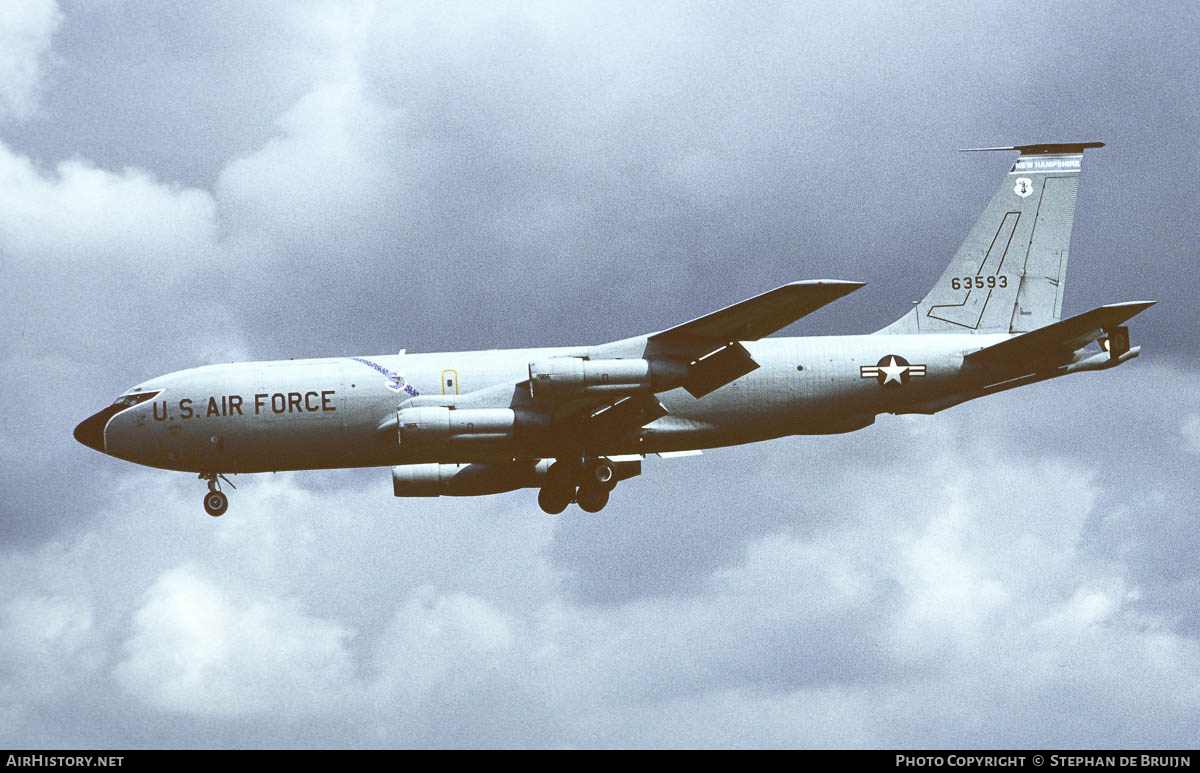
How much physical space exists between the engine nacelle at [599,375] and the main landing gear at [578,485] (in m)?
5.61

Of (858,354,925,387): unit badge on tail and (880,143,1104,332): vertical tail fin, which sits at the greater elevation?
(880,143,1104,332): vertical tail fin

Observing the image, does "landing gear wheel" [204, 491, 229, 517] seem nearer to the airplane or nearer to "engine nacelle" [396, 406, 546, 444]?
the airplane

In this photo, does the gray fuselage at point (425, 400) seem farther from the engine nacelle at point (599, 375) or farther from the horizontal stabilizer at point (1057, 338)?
the engine nacelle at point (599, 375)

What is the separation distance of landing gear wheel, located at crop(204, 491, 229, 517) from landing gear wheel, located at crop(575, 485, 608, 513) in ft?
35.7

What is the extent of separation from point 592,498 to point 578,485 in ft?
2.04

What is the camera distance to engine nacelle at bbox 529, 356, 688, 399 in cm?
4528

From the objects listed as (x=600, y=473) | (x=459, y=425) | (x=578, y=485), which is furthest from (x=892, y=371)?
(x=459, y=425)

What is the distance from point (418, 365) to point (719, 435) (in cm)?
919

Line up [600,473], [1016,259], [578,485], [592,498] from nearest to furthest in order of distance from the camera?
[600,473], [592,498], [578,485], [1016,259]

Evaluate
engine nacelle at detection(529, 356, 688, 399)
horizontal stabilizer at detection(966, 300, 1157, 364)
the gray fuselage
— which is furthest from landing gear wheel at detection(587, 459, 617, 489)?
horizontal stabilizer at detection(966, 300, 1157, 364)

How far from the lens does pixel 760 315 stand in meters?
44.8

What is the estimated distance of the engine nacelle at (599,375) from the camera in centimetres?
4528

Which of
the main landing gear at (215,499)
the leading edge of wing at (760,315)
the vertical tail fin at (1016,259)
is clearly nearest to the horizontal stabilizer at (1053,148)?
the vertical tail fin at (1016,259)

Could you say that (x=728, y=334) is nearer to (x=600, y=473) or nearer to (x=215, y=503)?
(x=600, y=473)
